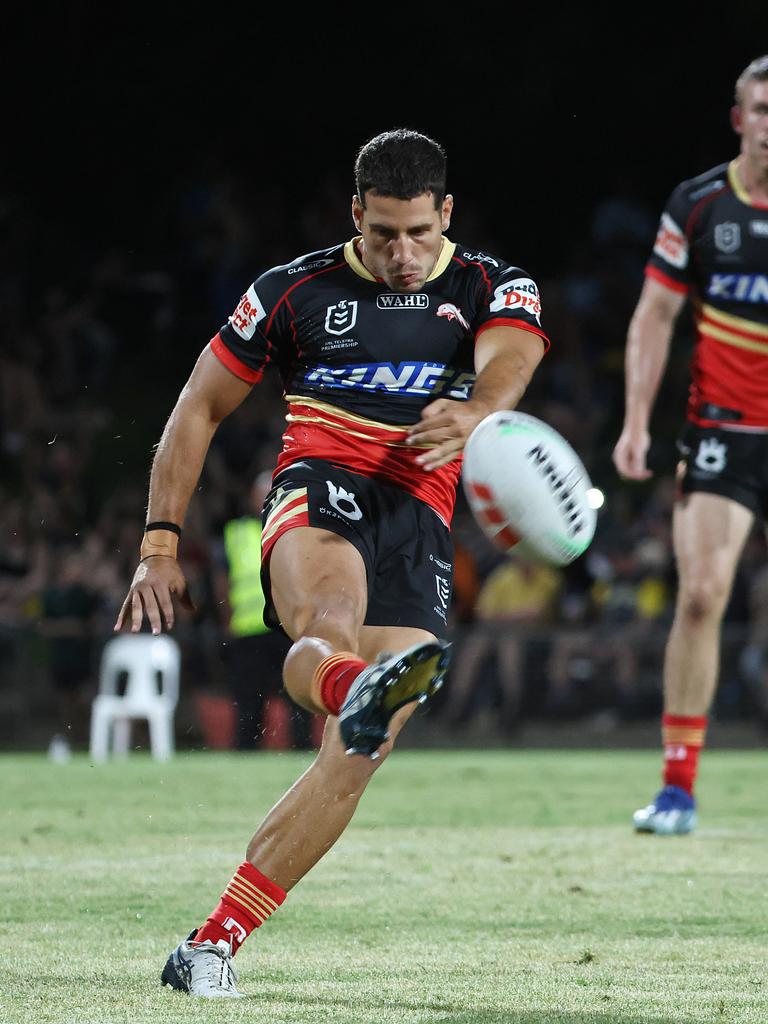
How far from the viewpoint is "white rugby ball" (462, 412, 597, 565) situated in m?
4.59

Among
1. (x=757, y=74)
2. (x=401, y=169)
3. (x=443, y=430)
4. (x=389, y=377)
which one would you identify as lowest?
(x=443, y=430)

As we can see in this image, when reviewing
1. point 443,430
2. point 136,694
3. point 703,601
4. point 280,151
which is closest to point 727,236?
point 703,601

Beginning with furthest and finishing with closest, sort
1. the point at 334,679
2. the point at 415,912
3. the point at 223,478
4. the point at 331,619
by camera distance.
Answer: the point at 223,478 < the point at 415,912 < the point at 331,619 < the point at 334,679

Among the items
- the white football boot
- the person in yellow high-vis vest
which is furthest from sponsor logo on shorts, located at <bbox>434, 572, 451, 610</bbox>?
the person in yellow high-vis vest

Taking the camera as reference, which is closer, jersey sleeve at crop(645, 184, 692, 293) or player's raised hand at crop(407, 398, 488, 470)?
player's raised hand at crop(407, 398, 488, 470)

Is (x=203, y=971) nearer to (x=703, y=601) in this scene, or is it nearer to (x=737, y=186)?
(x=703, y=601)

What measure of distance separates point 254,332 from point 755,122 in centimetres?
330

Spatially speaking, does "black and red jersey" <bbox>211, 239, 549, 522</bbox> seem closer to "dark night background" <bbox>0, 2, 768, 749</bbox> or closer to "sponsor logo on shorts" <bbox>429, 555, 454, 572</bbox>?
"sponsor logo on shorts" <bbox>429, 555, 454, 572</bbox>

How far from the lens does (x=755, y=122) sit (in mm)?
7523

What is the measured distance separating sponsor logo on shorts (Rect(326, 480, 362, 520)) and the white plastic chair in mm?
10401

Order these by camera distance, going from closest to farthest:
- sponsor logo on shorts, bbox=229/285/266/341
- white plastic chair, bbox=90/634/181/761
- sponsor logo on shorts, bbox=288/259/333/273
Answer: sponsor logo on shorts, bbox=229/285/266/341
sponsor logo on shorts, bbox=288/259/333/273
white plastic chair, bbox=90/634/181/761

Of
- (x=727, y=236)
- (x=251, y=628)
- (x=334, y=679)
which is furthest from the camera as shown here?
(x=251, y=628)

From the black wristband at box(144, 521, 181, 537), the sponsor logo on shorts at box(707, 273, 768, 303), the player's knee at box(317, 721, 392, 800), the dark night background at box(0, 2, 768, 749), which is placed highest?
the dark night background at box(0, 2, 768, 749)

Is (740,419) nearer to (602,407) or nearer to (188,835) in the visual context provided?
(188,835)
